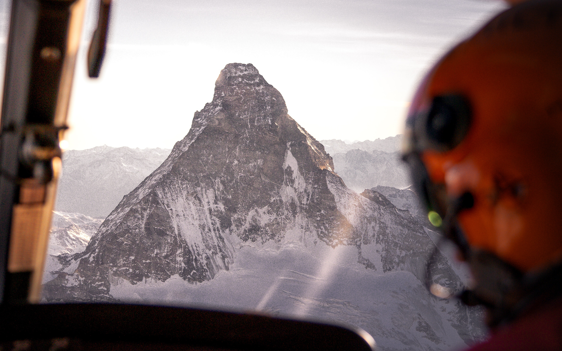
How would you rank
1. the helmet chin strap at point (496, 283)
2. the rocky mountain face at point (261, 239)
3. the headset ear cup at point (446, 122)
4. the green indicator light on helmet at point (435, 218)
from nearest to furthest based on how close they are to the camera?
1. the helmet chin strap at point (496, 283)
2. the headset ear cup at point (446, 122)
3. the green indicator light on helmet at point (435, 218)
4. the rocky mountain face at point (261, 239)

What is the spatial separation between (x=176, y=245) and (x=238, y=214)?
15.6 meters

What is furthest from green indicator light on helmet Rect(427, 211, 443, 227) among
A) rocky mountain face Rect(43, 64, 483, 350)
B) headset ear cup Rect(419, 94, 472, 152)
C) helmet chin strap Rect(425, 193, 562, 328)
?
rocky mountain face Rect(43, 64, 483, 350)

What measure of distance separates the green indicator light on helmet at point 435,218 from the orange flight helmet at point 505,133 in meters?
0.16

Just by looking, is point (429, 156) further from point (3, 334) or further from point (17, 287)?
point (17, 287)

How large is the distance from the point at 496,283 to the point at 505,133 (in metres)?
0.30

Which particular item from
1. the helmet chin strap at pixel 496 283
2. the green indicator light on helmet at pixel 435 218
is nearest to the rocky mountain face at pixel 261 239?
the green indicator light on helmet at pixel 435 218

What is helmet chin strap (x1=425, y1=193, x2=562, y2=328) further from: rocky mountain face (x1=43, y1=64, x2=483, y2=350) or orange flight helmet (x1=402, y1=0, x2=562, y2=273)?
rocky mountain face (x1=43, y1=64, x2=483, y2=350)

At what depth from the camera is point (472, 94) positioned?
3.04 ft

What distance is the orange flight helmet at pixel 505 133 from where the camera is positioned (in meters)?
0.81

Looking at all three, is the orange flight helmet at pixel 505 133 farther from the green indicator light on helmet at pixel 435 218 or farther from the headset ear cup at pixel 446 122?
the green indicator light on helmet at pixel 435 218

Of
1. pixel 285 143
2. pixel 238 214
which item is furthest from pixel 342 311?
pixel 285 143

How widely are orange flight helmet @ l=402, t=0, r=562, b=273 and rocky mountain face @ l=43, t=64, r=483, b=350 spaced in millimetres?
75461

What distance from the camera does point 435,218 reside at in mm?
1177

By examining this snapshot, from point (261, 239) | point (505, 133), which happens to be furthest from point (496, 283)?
point (261, 239)
